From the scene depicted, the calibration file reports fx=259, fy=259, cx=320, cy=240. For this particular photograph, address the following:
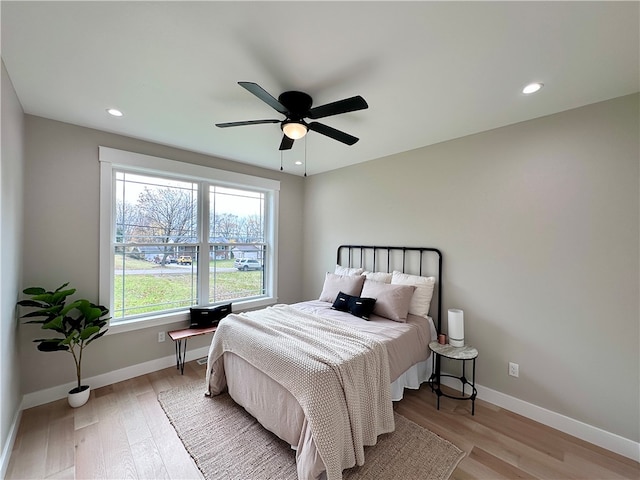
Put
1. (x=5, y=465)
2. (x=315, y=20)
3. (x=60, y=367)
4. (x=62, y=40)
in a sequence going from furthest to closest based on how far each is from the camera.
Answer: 1. (x=60, y=367)
2. (x=5, y=465)
3. (x=62, y=40)
4. (x=315, y=20)

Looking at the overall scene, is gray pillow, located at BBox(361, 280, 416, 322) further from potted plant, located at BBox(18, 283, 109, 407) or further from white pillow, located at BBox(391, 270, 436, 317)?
potted plant, located at BBox(18, 283, 109, 407)

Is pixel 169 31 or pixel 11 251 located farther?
pixel 11 251

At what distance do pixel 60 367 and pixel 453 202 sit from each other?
4.28 metres

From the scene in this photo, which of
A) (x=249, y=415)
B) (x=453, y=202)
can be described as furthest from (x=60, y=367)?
(x=453, y=202)

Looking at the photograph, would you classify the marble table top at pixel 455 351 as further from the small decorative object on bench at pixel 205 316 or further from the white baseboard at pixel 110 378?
the white baseboard at pixel 110 378

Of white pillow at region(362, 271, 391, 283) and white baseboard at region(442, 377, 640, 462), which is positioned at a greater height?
white pillow at region(362, 271, 391, 283)

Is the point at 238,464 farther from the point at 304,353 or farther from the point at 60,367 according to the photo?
the point at 60,367

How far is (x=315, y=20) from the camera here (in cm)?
132

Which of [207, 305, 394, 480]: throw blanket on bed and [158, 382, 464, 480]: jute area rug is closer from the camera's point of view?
[207, 305, 394, 480]: throw blanket on bed

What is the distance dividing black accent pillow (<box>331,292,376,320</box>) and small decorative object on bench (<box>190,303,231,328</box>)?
1531 millimetres

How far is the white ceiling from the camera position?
1.28 meters

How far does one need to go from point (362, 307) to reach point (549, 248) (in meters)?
1.75

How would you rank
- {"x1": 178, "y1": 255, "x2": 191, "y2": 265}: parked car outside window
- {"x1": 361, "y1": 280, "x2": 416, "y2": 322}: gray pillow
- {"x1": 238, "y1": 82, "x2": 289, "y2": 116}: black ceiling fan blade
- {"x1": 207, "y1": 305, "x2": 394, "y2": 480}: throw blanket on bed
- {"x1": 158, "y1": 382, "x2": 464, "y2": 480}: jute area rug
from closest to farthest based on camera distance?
{"x1": 238, "y1": 82, "x2": 289, "y2": 116}: black ceiling fan blade < {"x1": 207, "y1": 305, "x2": 394, "y2": 480}: throw blanket on bed < {"x1": 158, "y1": 382, "x2": 464, "y2": 480}: jute area rug < {"x1": 361, "y1": 280, "x2": 416, "y2": 322}: gray pillow < {"x1": 178, "y1": 255, "x2": 191, "y2": 265}: parked car outside window

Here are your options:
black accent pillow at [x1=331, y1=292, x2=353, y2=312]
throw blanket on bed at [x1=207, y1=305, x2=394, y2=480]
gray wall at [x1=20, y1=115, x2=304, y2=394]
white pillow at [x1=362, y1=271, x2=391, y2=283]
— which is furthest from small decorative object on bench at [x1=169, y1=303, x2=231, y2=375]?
white pillow at [x1=362, y1=271, x2=391, y2=283]
